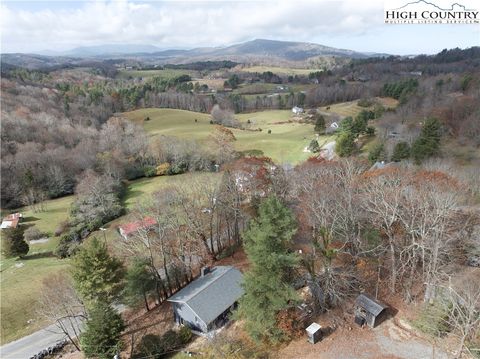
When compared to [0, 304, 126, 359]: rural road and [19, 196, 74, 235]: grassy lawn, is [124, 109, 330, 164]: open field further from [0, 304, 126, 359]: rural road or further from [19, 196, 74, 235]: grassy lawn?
[0, 304, 126, 359]: rural road

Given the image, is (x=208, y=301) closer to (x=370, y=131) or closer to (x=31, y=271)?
(x=31, y=271)

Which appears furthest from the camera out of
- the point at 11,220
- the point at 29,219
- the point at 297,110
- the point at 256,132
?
the point at 297,110

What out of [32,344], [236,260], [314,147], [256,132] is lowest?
[32,344]

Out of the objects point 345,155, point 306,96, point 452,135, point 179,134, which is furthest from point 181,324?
point 306,96

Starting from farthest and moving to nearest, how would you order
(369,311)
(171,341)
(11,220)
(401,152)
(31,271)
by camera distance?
(11,220)
(401,152)
(31,271)
(171,341)
(369,311)

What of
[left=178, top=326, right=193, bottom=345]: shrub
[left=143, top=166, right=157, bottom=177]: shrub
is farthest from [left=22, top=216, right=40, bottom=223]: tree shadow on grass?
[left=178, top=326, right=193, bottom=345]: shrub

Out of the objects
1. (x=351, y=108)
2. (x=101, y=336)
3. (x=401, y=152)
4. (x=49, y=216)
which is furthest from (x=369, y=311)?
(x=351, y=108)

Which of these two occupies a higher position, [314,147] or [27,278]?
[314,147]
